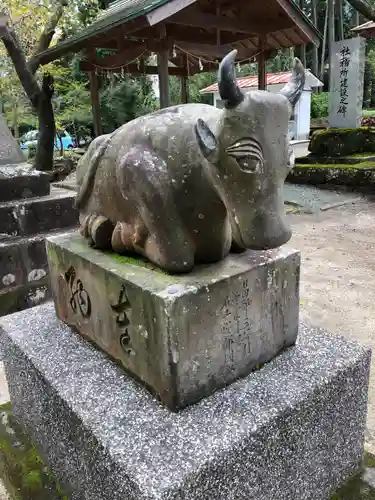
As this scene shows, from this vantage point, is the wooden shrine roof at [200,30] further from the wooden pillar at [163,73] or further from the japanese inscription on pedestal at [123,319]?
the japanese inscription on pedestal at [123,319]

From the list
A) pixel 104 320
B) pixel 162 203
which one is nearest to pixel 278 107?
pixel 162 203

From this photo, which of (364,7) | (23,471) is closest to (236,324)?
(23,471)

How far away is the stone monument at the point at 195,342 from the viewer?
3.53ft

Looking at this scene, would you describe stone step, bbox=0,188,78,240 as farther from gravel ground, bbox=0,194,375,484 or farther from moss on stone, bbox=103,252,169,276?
moss on stone, bbox=103,252,169,276

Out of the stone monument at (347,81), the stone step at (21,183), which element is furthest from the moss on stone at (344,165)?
the stone step at (21,183)

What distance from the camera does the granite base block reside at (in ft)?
3.65

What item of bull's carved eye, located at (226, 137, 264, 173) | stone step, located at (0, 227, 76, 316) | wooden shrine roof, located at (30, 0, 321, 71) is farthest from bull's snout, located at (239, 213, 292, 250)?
wooden shrine roof, located at (30, 0, 321, 71)

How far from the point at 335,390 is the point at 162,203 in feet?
2.76

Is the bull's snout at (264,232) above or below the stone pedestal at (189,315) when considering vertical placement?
above

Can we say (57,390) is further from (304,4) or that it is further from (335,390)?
(304,4)

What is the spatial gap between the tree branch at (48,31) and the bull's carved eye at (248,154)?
8.23 meters

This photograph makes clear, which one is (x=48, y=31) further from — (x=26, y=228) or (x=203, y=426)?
(x=203, y=426)

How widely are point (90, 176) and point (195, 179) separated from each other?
505mm

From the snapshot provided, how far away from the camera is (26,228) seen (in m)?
3.20
